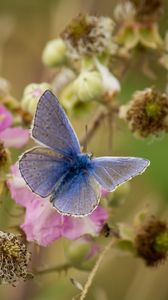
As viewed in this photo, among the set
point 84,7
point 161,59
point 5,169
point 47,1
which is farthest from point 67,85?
point 47,1

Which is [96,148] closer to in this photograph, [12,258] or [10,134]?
[10,134]

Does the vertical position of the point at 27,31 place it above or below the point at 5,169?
above

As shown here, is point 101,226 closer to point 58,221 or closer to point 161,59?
point 58,221

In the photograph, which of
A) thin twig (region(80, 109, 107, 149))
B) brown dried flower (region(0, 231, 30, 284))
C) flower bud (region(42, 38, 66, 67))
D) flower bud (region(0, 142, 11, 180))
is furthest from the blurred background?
brown dried flower (region(0, 231, 30, 284))

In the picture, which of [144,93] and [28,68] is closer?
[144,93]

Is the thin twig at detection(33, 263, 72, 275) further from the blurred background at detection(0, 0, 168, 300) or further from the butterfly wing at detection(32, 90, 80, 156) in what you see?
the butterfly wing at detection(32, 90, 80, 156)
